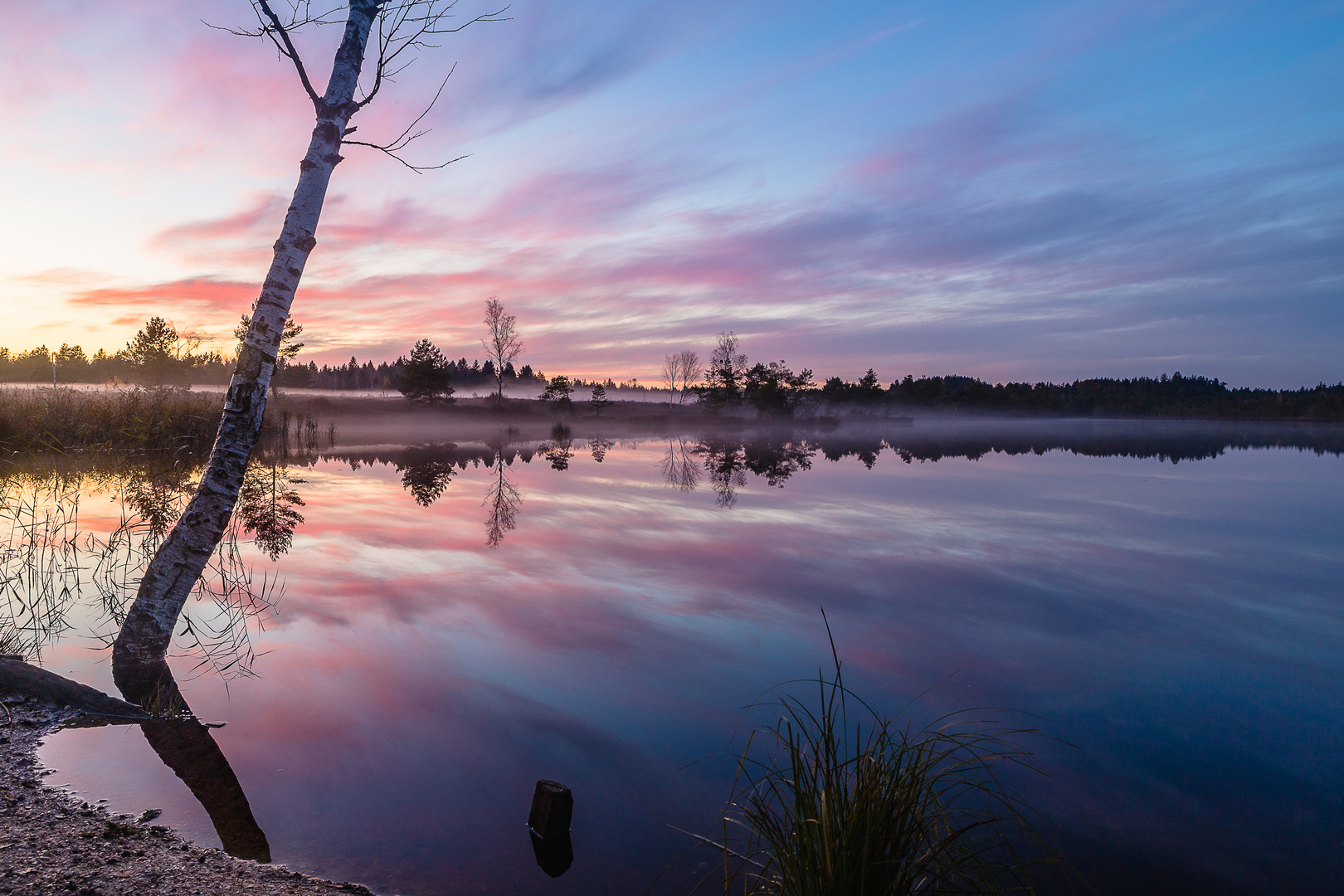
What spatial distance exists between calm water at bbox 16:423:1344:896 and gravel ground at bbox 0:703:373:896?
0.23m

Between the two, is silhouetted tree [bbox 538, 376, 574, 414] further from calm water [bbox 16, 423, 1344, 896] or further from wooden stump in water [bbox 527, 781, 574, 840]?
wooden stump in water [bbox 527, 781, 574, 840]

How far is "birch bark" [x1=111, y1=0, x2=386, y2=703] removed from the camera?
18.1 ft

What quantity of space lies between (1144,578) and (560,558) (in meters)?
9.91

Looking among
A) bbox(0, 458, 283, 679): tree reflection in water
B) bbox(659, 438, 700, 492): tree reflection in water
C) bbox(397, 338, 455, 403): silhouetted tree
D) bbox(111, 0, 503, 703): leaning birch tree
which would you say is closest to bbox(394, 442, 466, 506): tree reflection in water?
bbox(0, 458, 283, 679): tree reflection in water

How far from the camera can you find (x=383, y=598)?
8.45 m

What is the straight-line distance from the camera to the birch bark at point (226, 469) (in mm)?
5527

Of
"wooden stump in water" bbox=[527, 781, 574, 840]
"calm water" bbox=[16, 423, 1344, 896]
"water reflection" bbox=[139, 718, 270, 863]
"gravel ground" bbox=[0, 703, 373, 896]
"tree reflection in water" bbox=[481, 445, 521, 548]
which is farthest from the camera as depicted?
"tree reflection in water" bbox=[481, 445, 521, 548]

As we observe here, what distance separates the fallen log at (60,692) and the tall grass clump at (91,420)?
16.4 meters

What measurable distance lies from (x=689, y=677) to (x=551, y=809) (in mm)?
2834

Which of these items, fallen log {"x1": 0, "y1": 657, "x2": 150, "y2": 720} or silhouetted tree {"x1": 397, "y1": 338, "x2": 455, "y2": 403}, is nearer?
fallen log {"x1": 0, "y1": 657, "x2": 150, "y2": 720}

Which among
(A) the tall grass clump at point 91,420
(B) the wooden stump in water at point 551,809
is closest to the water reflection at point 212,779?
(B) the wooden stump in water at point 551,809

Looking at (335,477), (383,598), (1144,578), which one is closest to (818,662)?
(383,598)

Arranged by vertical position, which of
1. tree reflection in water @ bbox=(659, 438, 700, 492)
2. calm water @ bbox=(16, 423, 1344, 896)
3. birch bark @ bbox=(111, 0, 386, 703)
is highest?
birch bark @ bbox=(111, 0, 386, 703)

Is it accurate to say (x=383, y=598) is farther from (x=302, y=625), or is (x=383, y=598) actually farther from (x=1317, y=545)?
(x=1317, y=545)
